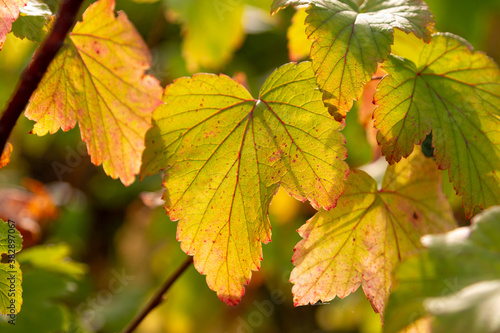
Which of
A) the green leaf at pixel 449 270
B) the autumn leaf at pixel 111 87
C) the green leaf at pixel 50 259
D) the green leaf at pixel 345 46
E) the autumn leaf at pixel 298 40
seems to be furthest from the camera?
the green leaf at pixel 50 259

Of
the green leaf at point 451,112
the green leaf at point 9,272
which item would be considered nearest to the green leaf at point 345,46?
the green leaf at point 451,112

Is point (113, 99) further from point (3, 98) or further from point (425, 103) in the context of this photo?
point (3, 98)

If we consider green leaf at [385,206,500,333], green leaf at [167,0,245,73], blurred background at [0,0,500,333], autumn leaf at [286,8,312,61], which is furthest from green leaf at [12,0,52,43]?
green leaf at [167,0,245,73]

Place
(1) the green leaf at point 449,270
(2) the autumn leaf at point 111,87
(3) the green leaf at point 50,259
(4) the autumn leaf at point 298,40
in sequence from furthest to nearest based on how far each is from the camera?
(3) the green leaf at point 50,259 < (4) the autumn leaf at point 298,40 < (2) the autumn leaf at point 111,87 < (1) the green leaf at point 449,270

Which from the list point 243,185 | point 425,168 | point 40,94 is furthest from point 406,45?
point 40,94

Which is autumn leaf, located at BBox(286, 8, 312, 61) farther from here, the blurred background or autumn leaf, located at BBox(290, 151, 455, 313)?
the blurred background

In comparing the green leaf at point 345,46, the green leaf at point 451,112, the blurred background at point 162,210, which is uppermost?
the green leaf at point 345,46

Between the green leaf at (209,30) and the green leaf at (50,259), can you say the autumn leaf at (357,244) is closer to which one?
the green leaf at (50,259)
